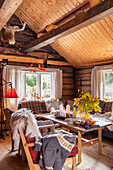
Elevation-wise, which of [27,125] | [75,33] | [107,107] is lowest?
[107,107]

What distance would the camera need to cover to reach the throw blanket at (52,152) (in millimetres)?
2422

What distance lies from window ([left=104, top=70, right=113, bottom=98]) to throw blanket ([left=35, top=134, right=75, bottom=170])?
4252mm

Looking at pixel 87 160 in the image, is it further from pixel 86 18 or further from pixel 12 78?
pixel 12 78

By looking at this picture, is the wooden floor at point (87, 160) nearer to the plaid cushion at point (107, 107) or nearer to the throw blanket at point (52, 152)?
the throw blanket at point (52, 152)

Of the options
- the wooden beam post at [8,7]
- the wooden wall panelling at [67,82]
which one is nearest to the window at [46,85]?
the wooden wall panelling at [67,82]

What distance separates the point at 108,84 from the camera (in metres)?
6.39

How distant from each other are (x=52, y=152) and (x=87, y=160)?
132 cm

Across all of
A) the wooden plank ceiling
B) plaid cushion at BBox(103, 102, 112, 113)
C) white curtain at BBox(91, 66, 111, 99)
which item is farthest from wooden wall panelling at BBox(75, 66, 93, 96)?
plaid cushion at BBox(103, 102, 112, 113)

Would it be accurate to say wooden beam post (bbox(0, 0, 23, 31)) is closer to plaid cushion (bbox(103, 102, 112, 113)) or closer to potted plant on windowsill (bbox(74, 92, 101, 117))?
potted plant on windowsill (bbox(74, 92, 101, 117))

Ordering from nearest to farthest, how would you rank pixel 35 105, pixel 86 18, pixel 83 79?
pixel 86 18 → pixel 35 105 → pixel 83 79

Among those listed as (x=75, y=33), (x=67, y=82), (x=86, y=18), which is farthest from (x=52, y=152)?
(x=67, y=82)

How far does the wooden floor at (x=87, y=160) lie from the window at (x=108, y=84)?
250 cm

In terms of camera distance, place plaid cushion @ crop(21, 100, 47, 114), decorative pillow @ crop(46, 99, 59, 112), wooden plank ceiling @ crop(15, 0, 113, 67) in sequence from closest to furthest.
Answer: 1. wooden plank ceiling @ crop(15, 0, 113, 67)
2. plaid cushion @ crop(21, 100, 47, 114)
3. decorative pillow @ crop(46, 99, 59, 112)

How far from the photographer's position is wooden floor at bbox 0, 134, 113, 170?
123 inches
